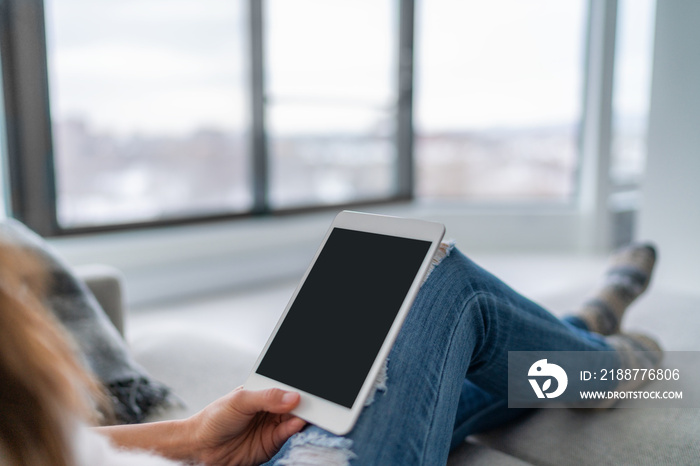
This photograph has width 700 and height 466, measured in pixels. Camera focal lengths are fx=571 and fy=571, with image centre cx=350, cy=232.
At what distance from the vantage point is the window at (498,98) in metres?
3.84

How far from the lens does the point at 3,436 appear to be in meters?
0.47

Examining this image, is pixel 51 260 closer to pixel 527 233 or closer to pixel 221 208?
pixel 221 208

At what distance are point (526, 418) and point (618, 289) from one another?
21.1 inches

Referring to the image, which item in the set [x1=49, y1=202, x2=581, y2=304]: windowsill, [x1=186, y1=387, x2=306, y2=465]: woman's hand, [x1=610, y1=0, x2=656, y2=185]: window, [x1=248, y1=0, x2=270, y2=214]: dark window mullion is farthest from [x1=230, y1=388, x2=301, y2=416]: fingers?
[x1=610, y1=0, x2=656, y2=185]: window

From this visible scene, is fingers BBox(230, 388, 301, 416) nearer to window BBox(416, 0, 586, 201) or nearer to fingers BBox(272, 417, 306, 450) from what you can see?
fingers BBox(272, 417, 306, 450)

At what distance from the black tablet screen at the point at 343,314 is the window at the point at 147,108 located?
6.94ft

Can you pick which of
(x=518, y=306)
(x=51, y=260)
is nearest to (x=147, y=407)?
(x=51, y=260)

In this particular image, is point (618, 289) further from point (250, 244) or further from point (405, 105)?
point (405, 105)

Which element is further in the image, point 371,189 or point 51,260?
point 371,189

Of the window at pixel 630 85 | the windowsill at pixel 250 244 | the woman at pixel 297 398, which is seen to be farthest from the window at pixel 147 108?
the window at pixel 630 85

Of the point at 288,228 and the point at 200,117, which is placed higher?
the point at 200,117

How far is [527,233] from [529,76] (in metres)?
1.08

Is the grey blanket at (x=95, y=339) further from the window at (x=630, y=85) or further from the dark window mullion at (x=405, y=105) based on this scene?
the window at (x=630, y=85)

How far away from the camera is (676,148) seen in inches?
92.5
